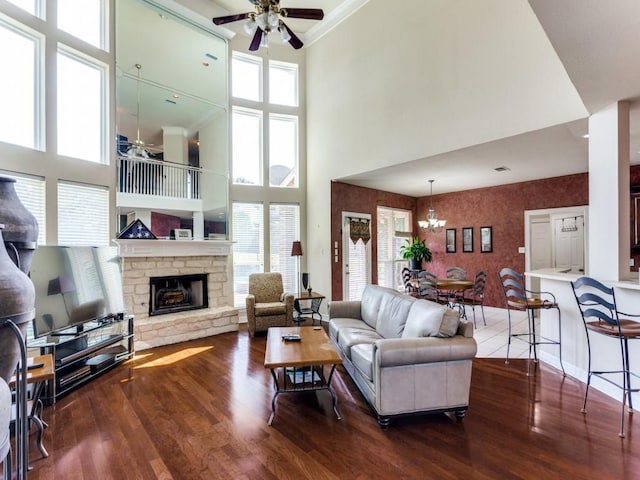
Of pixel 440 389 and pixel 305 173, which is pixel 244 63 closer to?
pixel 305 173

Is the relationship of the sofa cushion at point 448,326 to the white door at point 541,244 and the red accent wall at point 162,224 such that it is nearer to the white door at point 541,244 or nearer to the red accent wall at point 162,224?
the red accent wall at point 162,224

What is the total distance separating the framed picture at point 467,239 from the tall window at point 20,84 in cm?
797

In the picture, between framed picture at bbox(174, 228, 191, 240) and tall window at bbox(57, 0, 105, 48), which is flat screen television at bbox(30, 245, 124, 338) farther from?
tall window at bbox(57, 0, 105, 48)

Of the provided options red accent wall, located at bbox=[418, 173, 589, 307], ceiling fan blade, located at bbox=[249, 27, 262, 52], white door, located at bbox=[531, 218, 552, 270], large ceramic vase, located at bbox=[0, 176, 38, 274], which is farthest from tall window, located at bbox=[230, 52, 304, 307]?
large ceramic vase, located at bbox=[0, 176, 38, 274]

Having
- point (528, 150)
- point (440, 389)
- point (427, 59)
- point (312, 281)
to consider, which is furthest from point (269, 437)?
point (427, 59)

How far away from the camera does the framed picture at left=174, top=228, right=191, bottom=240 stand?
5.36 metres

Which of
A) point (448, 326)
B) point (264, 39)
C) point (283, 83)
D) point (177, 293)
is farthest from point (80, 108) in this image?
point (448, 326)

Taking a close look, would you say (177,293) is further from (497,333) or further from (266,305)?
(497,333)

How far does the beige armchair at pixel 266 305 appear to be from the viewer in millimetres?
5125

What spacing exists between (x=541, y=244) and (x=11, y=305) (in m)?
7.77

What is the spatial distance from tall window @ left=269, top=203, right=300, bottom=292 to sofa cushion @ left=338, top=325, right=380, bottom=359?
3.08 m

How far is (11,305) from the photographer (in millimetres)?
875

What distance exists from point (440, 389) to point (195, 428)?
2.03 meters

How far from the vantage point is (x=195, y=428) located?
2578 millimetres
